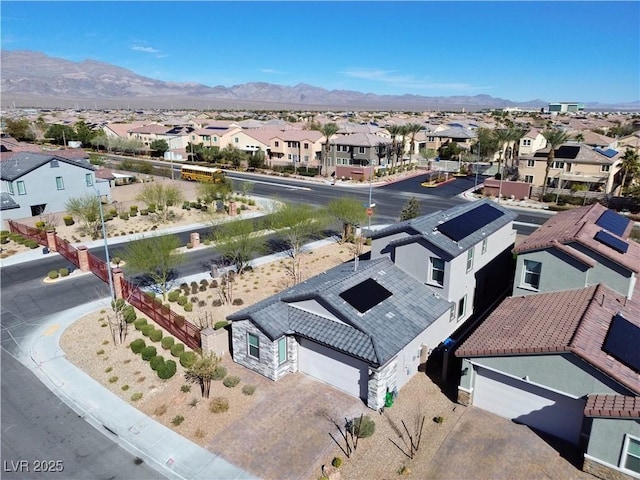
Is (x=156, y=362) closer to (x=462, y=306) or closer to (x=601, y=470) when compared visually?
(x=462, y=306)

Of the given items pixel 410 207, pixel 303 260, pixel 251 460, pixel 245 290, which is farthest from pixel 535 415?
pixel 410 207

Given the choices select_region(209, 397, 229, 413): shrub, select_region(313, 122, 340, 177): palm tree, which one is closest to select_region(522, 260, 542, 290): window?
select_region(209, 397, 229, 413): shrub

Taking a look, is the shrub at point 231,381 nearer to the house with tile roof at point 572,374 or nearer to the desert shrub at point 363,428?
the desert shrub at point 363,428

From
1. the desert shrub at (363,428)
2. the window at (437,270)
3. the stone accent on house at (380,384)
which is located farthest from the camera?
the window at (437,270)

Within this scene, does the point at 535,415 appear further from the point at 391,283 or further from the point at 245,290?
the point at 245,290

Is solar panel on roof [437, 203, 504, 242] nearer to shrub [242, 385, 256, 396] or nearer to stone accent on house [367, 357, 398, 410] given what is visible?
stone accent on house [367, 357, 398, 410]

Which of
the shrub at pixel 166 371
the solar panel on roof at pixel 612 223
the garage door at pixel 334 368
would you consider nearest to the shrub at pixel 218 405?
the shrub at pixel 166 371
